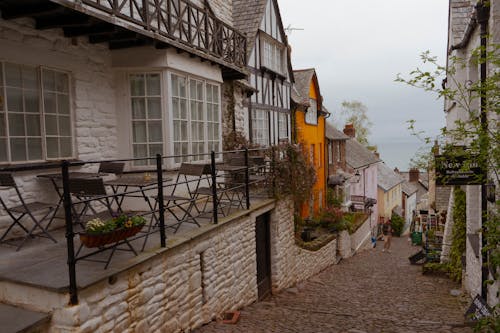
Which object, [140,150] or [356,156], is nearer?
[140,150]

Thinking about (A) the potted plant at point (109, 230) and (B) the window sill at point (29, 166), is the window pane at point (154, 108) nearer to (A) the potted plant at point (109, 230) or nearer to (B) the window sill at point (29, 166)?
(B) the window sill at point (29, 166)

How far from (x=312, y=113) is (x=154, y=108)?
12.3 m

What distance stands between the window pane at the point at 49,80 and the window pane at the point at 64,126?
0.50 meters

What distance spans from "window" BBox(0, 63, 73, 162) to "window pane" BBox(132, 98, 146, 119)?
4.32 feet

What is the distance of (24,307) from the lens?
3.90 m

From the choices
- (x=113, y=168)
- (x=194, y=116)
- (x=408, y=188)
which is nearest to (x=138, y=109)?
(x=194, y=116)

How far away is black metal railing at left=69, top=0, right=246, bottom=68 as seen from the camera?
6.43 metres

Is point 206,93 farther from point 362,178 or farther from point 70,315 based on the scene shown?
point 362,178

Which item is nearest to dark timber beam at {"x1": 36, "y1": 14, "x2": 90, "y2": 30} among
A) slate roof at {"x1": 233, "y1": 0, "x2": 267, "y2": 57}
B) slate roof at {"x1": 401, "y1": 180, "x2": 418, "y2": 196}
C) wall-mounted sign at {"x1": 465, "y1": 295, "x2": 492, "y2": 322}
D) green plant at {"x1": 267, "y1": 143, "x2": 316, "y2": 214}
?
green plant at {"x1": 267, "y1": 143, "x2": 316, "y2": 214}

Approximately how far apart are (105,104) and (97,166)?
1.18 m

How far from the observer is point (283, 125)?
16.0 metres

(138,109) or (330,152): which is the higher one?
(138,109)

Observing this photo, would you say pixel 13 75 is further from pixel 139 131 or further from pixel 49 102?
pixel 139 131

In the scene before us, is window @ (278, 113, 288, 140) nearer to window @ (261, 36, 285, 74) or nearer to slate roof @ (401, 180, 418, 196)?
window @ (261, 36, 285, 74)
